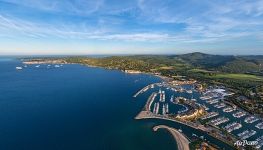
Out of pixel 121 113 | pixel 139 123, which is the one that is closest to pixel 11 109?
pixel 121 113

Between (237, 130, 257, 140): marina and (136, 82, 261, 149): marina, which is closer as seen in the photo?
(237, 130, 257, 140): marina

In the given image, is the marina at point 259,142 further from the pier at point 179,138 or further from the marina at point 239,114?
the pier at point 179,138

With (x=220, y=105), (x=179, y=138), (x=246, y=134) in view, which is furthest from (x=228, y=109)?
(x=179, y=138)

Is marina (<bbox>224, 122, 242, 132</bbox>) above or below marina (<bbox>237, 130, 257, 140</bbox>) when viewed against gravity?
above

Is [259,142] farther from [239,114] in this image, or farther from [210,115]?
[239,114]

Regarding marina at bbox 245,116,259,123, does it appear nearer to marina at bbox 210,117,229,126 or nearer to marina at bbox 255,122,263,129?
marina at bbox 255,122,263,129

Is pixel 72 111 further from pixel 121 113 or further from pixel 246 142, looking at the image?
pixel 246 142

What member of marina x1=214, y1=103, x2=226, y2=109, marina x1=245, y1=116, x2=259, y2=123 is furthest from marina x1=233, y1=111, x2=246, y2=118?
marina x1=214, y1=103, x2=226, y2=109

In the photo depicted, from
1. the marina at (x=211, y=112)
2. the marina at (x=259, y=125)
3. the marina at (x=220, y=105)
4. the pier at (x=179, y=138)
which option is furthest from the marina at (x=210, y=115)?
the pier at (x=179, y=138)

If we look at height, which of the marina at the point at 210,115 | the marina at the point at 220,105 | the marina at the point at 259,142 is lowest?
the marina at the point at 259,142
